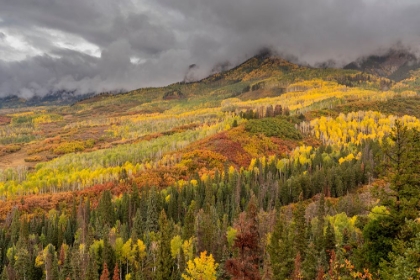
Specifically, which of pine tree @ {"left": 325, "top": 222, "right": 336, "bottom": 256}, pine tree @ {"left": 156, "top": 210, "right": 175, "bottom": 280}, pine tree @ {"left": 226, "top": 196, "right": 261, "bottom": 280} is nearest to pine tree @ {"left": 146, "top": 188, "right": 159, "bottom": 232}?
pine tree @ {"left": 156, "top": 210, "right": 175, "bottom": 280}

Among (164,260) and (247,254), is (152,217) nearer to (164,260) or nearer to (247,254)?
(164,260)

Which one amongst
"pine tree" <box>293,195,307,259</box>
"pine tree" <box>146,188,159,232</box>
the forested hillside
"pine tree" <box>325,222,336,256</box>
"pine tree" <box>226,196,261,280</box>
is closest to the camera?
"pine tree" <box>226,196,261,280</box>

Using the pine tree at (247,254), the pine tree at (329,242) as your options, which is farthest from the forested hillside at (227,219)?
the pine tree at (329,242)

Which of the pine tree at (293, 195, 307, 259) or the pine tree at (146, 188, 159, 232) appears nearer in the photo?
the pine tree at (293, 195, 307, 259)

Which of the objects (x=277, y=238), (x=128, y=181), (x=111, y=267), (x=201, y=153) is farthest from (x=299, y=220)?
(x=201, y=153)

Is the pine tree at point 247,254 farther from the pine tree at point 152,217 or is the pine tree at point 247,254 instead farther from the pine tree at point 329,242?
the pine tree at point 152,217

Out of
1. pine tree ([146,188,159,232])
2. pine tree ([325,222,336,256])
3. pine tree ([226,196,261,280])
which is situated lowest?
pine tree ([146,188,159,232])

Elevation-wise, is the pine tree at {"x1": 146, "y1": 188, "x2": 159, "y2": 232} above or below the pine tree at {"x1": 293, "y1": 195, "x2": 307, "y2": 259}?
below

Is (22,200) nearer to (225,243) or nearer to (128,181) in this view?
(128,181)

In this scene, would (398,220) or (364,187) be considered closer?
(398,220)

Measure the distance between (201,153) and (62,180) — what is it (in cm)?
7826

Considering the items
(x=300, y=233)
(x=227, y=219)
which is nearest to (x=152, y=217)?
(x=227, y=219)

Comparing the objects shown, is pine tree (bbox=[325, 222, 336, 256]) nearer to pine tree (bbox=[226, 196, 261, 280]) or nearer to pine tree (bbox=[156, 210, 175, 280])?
pine tree (bbox=[156, 210, 175, 280])

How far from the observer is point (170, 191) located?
13900cm
